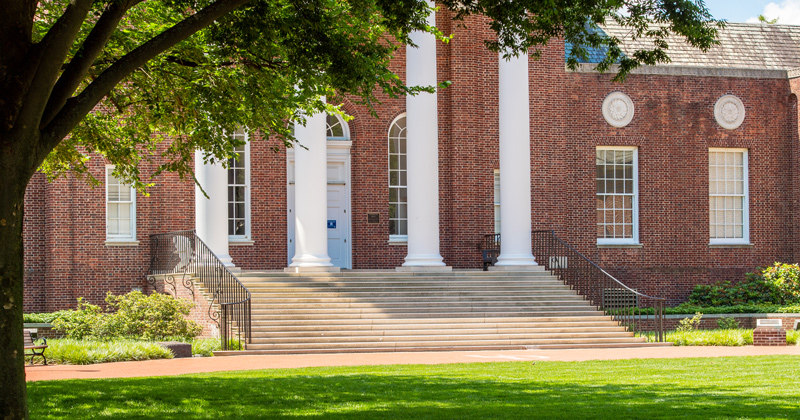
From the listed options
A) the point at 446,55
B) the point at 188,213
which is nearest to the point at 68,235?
the point at 188,213

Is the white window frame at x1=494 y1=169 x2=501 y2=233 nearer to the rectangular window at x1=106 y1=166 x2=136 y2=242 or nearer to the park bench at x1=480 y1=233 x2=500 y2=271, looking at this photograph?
the park bench at x1=480 y1=233 x2=500 y2=271

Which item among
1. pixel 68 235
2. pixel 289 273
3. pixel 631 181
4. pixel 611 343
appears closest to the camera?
pixel 611 343

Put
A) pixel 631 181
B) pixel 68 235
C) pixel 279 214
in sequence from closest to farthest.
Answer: pixel 68 235 → pixel 279 214 → pixel 631 181

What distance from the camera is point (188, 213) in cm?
2322

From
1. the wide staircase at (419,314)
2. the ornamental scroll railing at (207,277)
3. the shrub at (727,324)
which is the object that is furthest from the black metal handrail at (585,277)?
the ornamental scroll railing at (207,277)

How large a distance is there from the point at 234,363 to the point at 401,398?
5.45 metres

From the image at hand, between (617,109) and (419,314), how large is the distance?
34.0 feet

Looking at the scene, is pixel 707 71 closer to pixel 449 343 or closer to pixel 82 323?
pixel 449 343

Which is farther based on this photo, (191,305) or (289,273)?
(289,273)

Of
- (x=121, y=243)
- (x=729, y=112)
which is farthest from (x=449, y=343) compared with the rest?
(x=729, y=112)

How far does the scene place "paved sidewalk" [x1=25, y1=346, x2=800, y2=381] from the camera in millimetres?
14016

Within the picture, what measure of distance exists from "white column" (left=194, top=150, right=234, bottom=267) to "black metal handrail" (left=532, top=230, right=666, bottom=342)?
26.5ft

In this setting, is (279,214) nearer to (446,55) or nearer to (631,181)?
(446,55)

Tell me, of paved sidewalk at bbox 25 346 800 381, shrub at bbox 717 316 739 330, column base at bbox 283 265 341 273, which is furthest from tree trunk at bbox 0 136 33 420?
shrub at bbox 717 316 739 330
